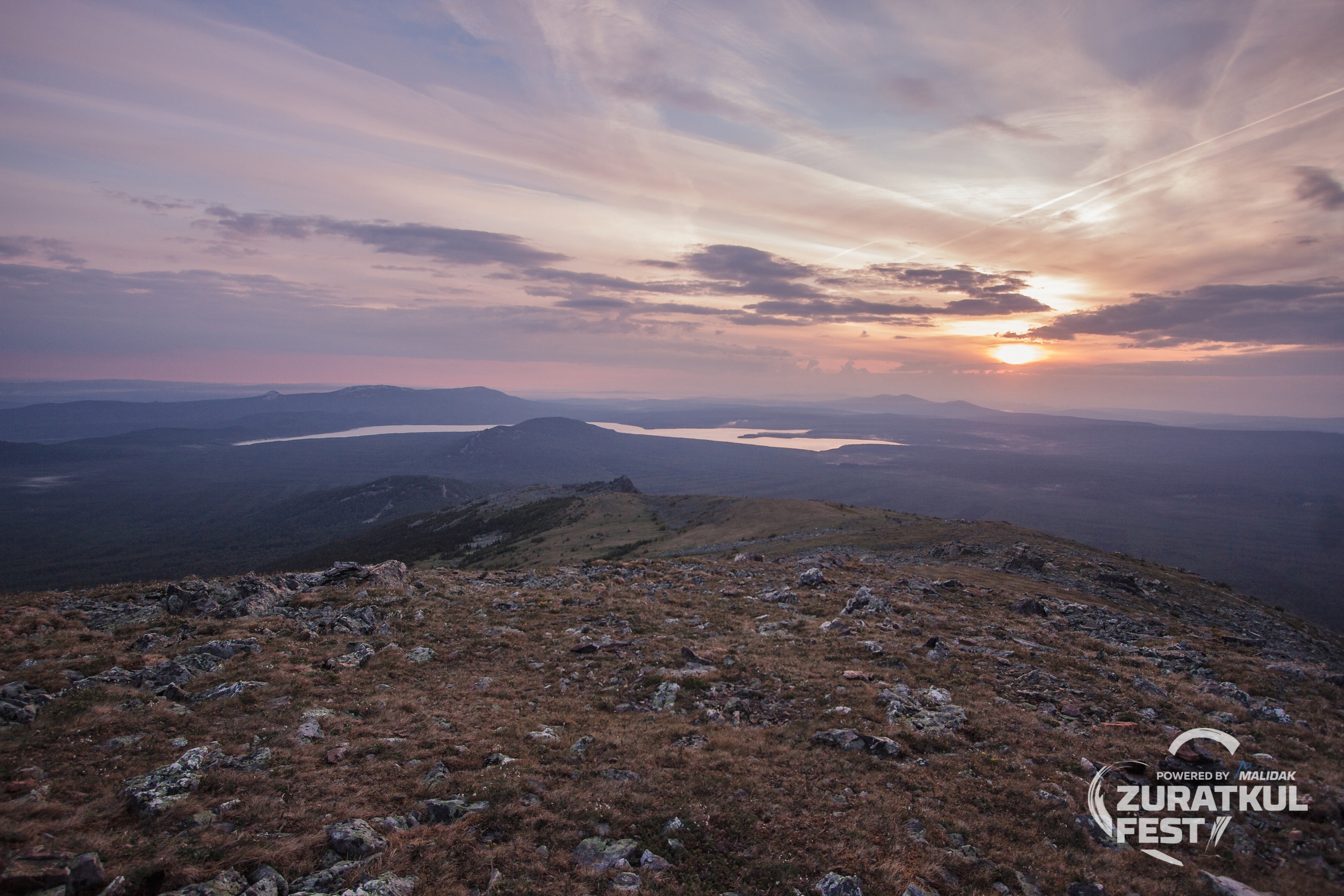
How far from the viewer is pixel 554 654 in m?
21.9

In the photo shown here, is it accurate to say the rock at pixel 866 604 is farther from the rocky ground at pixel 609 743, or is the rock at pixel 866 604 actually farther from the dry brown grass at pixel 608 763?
the dry brown grass at pixel 608 763

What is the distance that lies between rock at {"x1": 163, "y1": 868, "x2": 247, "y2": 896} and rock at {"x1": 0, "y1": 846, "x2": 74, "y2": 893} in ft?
5.37

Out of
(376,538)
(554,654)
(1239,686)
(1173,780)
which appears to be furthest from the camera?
(376,538)

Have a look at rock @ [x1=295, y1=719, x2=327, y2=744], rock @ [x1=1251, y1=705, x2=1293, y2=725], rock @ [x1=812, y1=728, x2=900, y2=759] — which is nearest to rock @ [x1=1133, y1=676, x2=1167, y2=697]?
rock @ [x1=1251, y1=705, x2=1293, y2=725]

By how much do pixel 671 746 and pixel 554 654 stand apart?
8.64 meters

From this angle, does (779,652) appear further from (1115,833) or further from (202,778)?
(202,778)

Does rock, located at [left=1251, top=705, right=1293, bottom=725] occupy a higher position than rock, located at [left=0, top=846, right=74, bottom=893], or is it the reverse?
rock, located at [left=0, top=846, right=74, bottom=893]

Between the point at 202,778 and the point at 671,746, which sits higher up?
the point at 202,778

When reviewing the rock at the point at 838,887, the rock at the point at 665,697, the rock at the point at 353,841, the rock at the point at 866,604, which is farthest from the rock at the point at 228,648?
the rock at the point at 866,604

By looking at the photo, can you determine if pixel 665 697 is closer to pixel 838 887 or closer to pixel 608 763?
pixel 608 763

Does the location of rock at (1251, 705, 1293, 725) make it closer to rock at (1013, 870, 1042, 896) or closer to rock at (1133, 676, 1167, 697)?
rock at (1133, 676, 1167, 697)

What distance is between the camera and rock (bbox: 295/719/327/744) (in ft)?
46.3

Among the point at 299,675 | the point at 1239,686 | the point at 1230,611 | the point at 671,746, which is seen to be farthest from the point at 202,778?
the point at 1230,611

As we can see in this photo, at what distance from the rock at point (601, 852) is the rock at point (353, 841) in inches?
150
